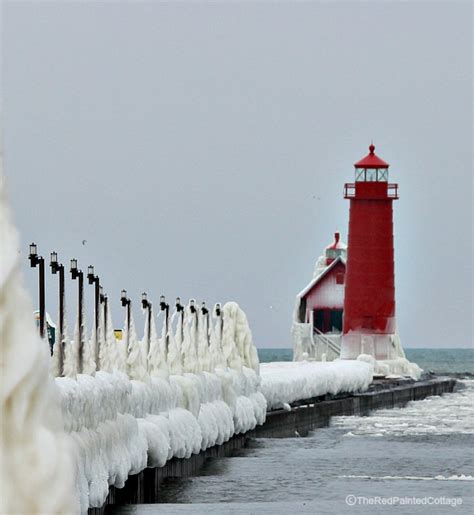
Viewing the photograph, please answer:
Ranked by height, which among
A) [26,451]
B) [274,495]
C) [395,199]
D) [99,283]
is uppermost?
[395,199]

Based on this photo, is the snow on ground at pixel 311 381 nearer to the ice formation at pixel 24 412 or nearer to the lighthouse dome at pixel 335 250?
the lighthouse dome at pixel 335 250

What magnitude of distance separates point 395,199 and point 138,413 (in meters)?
37.0

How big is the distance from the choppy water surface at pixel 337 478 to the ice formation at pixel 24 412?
11949 mm

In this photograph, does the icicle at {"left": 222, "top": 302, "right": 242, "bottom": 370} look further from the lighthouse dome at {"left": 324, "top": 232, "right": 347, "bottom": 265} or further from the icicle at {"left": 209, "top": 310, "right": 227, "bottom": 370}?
the lighthouse dome at {"left": 324, "top": 232, "right": 347, "bottom": 265}

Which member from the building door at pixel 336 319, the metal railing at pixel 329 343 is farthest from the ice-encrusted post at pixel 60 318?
the building door at pixel 336 319


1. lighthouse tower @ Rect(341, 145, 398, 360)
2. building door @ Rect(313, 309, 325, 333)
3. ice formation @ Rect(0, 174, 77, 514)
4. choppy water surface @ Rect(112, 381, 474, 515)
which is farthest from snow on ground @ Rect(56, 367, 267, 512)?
building door @ Rect(313, 309, 325, 333)

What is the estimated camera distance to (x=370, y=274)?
53438 mm

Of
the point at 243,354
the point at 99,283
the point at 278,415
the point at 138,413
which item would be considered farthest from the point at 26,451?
the point at 278,415

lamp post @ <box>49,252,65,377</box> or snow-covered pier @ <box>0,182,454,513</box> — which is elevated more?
lamp post @ <box>49,252,65,377</box>

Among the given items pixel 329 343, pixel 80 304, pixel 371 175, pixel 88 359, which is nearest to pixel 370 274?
pixel 371 175

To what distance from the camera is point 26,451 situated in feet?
10.5

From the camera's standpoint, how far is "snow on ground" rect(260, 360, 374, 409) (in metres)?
34.9

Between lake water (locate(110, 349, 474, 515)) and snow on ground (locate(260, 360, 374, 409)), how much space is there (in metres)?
1.34

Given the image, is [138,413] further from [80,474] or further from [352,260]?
[352,260]
